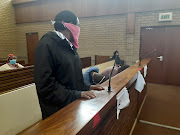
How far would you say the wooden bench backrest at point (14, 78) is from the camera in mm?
2621

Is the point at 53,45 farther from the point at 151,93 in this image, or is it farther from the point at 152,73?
the point at 152,73

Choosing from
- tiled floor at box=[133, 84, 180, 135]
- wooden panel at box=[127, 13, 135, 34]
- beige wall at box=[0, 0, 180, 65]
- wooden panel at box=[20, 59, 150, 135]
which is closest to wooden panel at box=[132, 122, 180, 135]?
tiled floor at box=[133, 84, 180, 135]

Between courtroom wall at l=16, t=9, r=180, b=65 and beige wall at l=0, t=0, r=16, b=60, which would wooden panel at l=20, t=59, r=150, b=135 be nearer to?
courtroom wall at l=16, t=9, r=180, b=65

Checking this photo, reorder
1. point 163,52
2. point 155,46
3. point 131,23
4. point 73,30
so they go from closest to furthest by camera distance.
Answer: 1. point 73,30
2. point 163,52
3. point 155,46
4. point 131,23

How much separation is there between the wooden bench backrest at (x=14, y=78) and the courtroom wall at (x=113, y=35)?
3.61m

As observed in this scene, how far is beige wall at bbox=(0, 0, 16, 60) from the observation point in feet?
24.5

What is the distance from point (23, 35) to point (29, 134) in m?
8.35

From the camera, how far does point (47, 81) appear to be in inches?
39.1

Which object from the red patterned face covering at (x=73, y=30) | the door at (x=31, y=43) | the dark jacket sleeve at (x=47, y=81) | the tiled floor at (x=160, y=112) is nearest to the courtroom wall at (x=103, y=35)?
the tiled floor at (x=160, y=112)

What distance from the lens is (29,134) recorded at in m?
0.63

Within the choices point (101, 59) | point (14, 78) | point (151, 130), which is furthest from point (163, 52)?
point (14, 78)

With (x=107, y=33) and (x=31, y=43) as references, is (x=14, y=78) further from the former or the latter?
(x=31, y=43)

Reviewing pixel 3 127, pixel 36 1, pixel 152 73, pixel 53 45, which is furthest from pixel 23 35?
pixel 53 45

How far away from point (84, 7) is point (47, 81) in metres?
5.83
